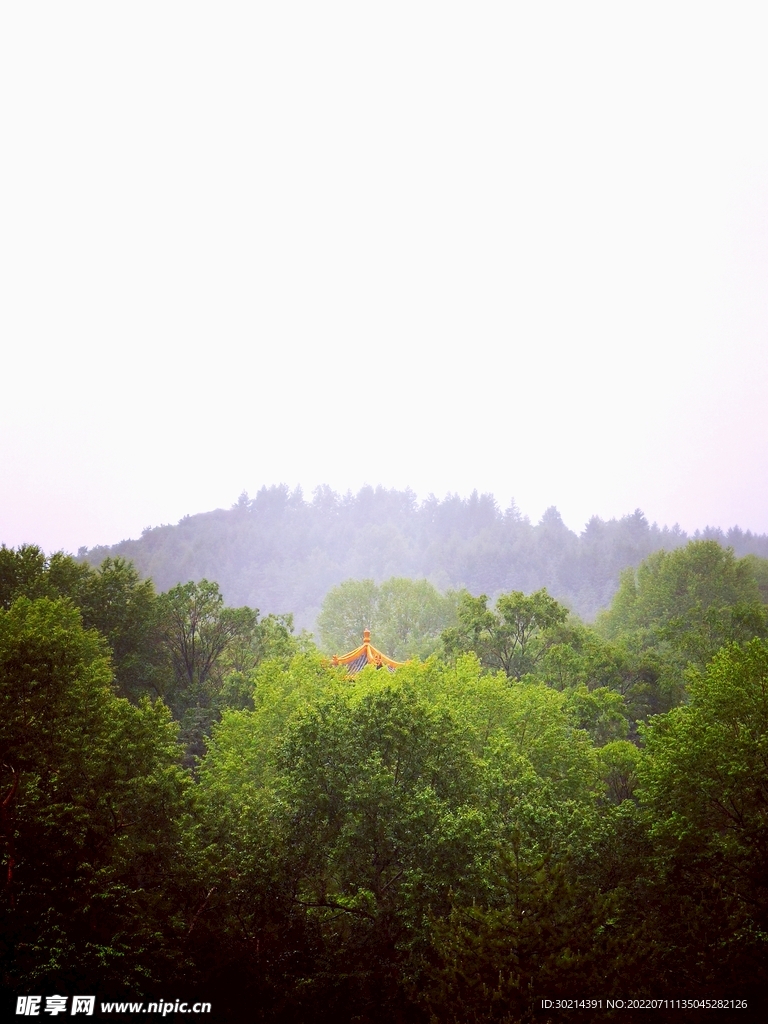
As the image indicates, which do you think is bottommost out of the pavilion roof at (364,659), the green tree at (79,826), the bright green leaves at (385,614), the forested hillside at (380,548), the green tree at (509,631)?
the green tree at (79,826)

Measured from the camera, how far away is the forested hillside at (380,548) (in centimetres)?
13890

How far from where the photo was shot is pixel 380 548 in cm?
15338

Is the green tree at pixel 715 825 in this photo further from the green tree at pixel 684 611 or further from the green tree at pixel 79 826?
the green tree at pixel 684 611

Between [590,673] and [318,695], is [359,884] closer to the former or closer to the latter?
[318,695]

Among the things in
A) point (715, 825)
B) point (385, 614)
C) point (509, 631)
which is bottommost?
point (715, 825)

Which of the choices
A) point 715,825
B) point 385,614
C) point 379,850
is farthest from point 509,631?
point 385,614

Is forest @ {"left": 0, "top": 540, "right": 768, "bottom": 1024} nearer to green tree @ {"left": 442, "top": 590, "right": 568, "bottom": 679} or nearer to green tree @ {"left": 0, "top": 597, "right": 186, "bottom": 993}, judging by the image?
green tree @ {"left": 0, "top": 597, "right": 186, "bottom": 993}

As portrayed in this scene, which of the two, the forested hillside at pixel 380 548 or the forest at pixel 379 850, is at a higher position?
the forested hillside at pixel 380 548

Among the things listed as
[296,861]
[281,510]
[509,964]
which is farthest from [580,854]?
[281,510]

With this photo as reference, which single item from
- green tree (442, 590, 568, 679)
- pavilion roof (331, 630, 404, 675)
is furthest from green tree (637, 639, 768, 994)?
pavilion roof (331, 630, 404, 675)

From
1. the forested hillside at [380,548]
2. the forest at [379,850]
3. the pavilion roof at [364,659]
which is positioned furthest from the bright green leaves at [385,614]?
the forested hillside at [380,548]

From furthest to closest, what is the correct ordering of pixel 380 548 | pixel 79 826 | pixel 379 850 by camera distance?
pixel 380 548, pixel 379 850, pixel 79 826

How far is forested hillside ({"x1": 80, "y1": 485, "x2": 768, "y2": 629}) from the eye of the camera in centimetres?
13890

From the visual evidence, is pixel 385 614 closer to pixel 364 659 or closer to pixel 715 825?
pixel 364 659
